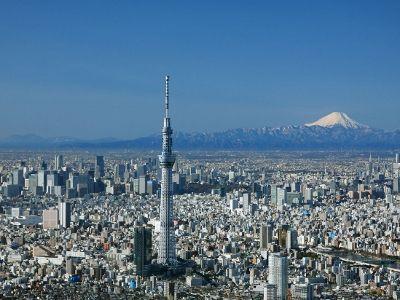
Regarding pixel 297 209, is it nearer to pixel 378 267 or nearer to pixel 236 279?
pixel 378 267

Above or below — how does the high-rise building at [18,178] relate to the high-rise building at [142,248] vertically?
above

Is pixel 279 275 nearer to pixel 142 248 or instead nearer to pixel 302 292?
pixel 302 292

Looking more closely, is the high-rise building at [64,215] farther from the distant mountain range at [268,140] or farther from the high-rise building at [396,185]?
the distant mountain range at [268,140]

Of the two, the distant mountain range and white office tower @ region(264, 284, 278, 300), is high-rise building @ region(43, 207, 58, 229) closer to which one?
white office tower @ region(264, 284, 278, 300)

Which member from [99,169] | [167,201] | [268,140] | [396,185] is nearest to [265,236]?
[167,201]

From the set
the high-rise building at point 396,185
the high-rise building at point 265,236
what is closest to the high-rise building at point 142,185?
the high-rise building at point 396,185

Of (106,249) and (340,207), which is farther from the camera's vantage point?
(340,207)

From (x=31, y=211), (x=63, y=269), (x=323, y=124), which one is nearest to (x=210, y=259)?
(x=63, y=269)
